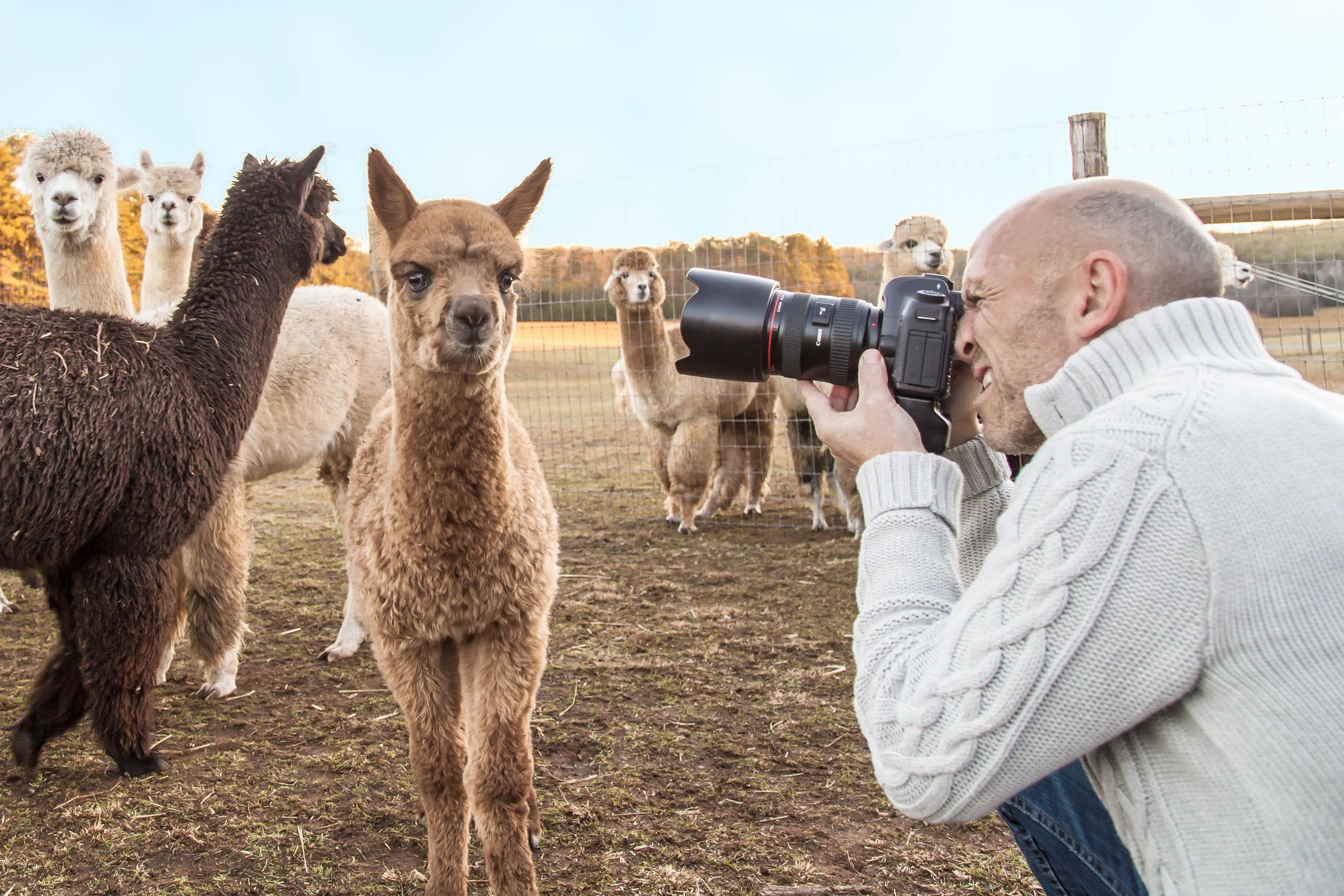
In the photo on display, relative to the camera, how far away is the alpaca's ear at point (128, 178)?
5418 mm

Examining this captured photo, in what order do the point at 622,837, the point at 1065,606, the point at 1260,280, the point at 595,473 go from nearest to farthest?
the point at 1065,606 < the point at 622,837 < the point at 1260,280 < the point at 595,473

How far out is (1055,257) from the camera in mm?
1367

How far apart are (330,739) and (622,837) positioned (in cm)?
136

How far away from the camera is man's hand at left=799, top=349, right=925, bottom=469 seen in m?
1.53

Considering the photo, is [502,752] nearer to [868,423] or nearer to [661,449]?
[868,423]

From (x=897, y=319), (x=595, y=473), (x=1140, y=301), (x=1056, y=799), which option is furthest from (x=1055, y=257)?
(x=595, y=473)

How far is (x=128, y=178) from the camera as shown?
215 inches

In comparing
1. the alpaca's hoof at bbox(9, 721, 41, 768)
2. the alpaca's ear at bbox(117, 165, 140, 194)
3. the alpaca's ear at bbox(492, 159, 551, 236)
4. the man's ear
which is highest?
the alpaca's ear at bbox(117, 165, 140, 194)

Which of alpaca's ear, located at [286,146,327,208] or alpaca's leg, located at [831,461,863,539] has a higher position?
alpaca's ear, located at [286,146,327,208]

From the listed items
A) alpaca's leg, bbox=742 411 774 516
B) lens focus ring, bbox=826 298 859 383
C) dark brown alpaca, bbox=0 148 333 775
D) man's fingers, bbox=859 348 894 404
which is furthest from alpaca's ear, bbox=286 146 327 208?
alpaca's leg, bbox=742 411 774 516

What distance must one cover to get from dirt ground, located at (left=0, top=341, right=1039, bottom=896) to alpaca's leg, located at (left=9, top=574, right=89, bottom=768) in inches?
5.0

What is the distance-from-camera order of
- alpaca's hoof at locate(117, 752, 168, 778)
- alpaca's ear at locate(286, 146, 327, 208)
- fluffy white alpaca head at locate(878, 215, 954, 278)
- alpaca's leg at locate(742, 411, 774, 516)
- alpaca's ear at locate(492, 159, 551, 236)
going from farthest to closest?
alpaca's leg at locate(742, 411, 774, 516) < fluffy white alpaca head at locate(878, 215, 954, 278) < alpaca's ear at locate(286, 146, 327, 208) < alpaca's hoof at locate(117, 752, 168, 778) < alpaca's ear at locate(492, 159, 551, 236)

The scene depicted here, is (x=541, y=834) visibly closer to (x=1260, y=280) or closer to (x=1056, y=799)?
(x=1056, y=799)

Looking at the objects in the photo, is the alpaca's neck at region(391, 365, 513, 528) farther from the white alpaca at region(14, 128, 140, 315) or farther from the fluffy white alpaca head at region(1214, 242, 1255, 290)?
the fluffy white alpaca head at region(1214, 242, 1255, 290)
